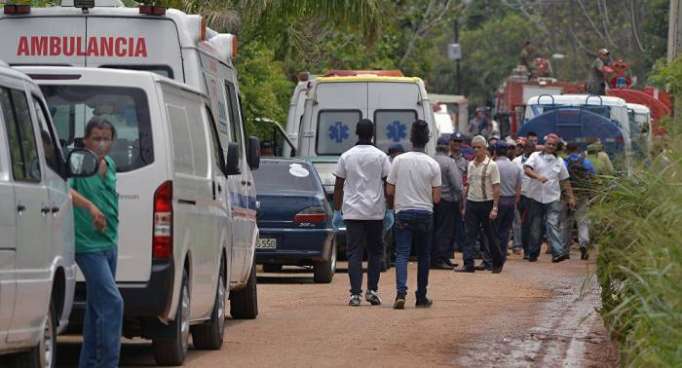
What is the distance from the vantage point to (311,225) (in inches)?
833

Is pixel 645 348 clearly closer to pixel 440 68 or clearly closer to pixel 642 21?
pixel 642 21

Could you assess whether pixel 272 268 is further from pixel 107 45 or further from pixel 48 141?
pixel 48 141

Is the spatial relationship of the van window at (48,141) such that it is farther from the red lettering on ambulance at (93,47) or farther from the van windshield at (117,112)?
the red lettering on ambulance at (93,47)

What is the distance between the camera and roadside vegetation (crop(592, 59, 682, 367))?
327 inches

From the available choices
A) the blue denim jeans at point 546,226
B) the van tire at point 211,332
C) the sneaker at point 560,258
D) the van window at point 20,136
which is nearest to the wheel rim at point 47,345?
the van window at point 20,136

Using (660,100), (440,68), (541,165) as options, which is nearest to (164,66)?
(541,165)

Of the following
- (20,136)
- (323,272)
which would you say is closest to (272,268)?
Result: (323,272)

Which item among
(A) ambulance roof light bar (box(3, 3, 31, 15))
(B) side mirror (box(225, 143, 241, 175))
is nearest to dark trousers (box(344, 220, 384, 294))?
(B) side mirror (box(225, 143, 241, 175))

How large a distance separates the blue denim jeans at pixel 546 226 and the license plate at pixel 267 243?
6670 millimetres

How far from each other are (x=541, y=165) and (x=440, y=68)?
7151 centimetres

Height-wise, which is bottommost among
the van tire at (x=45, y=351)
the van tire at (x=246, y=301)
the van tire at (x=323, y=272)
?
the van tire at (x=323, y=272)

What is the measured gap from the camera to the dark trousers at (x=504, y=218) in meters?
24.1

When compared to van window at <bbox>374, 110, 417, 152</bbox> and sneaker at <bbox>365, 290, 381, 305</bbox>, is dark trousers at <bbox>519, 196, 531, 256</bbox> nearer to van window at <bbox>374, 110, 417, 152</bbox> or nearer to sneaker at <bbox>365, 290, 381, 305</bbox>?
van window at <bbox>374, 110, 417, 152</bbox>

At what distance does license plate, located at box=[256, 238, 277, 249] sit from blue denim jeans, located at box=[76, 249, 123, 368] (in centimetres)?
1055
